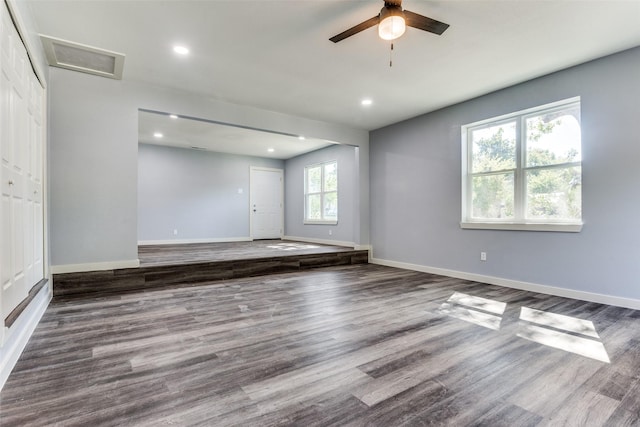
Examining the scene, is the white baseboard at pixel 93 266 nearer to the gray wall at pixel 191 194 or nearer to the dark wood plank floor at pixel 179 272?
the dark wood plank floor at pixel 179 272

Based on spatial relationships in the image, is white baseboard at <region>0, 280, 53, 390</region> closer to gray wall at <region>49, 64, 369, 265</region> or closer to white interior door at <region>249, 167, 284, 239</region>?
gray wall at <region>49, 64, 369, 265</region>

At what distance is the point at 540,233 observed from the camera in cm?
389

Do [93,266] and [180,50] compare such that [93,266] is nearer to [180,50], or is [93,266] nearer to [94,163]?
[94,163]

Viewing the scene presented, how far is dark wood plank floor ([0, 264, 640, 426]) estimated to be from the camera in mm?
1540

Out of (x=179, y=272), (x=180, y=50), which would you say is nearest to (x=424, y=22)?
(x=180, y=50)

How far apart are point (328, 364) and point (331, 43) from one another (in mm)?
2845

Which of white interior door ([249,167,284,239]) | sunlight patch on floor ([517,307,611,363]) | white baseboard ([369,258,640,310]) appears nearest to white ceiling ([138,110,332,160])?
white interior door ([249,167,284,239])

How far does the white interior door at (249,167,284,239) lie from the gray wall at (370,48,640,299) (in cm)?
423

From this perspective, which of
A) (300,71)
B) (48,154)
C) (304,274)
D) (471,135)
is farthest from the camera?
(304,274)

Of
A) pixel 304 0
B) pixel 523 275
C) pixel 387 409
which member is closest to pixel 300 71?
pixel 304 0

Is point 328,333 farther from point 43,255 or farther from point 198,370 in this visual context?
point 43,255

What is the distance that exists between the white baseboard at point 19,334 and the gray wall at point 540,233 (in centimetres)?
485

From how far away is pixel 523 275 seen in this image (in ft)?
13.3

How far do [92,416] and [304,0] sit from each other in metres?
2.97
